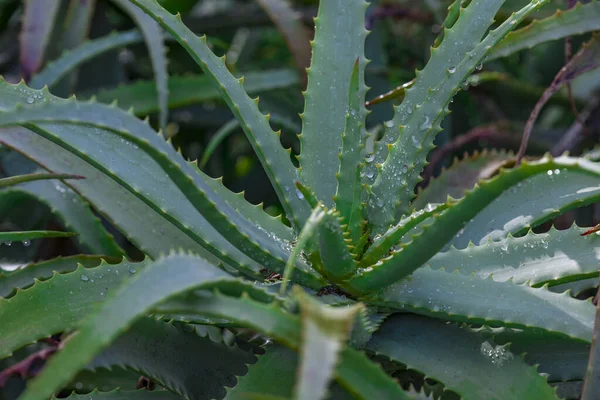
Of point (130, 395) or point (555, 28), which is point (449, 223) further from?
point (555, 28)

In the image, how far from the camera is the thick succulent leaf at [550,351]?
71cm

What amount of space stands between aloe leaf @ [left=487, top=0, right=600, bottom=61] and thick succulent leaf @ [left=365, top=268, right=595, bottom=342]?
1.49ft

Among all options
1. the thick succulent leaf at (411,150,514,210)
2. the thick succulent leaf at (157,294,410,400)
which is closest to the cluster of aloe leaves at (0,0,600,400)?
the thick succulent leaf at (157,294,410,400)

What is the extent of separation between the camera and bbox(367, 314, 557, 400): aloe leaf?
63 centimetres

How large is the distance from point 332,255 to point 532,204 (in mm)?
280

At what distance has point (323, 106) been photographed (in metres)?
0.79

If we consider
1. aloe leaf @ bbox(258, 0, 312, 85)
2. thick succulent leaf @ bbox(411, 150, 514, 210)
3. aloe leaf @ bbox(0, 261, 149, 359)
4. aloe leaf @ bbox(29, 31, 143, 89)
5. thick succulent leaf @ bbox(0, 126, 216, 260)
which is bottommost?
aloe leaf @ bbox(0, 261, 149, 359)

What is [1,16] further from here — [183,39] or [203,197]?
[203,197]

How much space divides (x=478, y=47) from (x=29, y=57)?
2.74 feet

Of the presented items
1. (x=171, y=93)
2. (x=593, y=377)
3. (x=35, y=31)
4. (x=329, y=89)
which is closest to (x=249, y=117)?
(x=329, y=89)

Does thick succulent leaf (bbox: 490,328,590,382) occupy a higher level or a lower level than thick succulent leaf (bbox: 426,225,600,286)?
lower

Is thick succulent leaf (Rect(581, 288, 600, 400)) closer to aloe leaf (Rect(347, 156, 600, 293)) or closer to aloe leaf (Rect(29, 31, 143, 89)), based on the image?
aloe leaf (Rect(347, 156, 600, 293))

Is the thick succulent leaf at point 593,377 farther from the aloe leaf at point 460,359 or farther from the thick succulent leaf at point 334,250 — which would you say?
the thick succulent leaf at point 334,250

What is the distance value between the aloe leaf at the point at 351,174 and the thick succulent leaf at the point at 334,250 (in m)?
0.05
